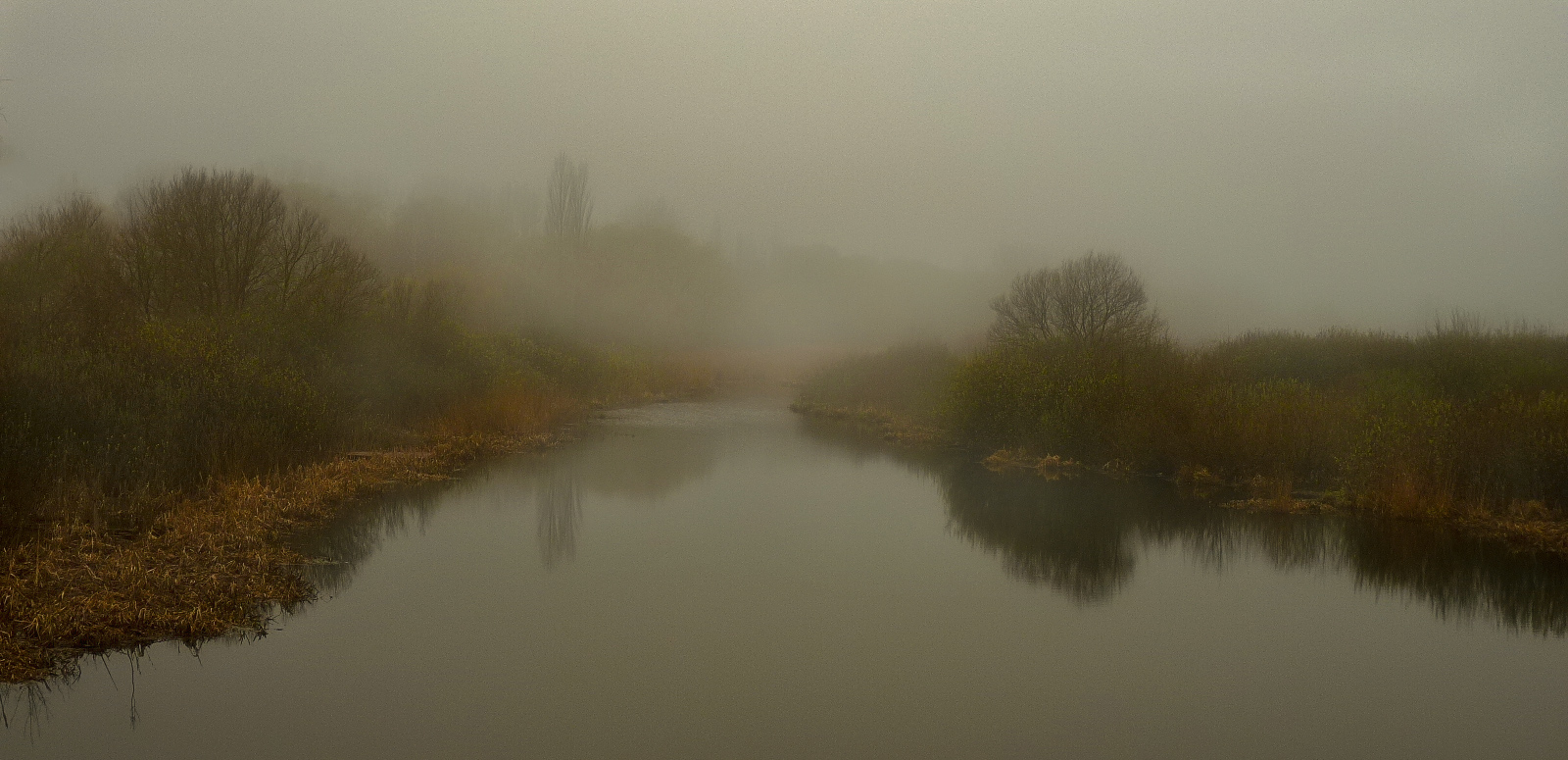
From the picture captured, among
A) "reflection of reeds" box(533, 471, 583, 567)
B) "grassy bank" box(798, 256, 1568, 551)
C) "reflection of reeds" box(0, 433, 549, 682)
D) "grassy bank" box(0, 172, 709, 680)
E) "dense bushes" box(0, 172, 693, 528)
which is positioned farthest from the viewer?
"grassy bank" box(798, 256, 1568, 551)

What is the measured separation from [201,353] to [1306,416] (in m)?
17.1

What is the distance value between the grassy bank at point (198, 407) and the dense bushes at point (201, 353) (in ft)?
0.14

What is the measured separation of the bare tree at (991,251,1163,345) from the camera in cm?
2461

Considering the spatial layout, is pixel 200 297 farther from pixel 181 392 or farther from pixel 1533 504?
pixel 1533 504

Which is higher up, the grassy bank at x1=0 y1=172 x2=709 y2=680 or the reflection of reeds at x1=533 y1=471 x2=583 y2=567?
the grassy bank at x1=0 y1=172 x2=709 y2=680

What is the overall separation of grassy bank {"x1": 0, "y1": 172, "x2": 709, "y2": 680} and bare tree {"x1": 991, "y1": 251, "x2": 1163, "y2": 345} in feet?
44.8

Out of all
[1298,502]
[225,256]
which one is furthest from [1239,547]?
[225,256]

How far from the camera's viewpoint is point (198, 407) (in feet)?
41.4

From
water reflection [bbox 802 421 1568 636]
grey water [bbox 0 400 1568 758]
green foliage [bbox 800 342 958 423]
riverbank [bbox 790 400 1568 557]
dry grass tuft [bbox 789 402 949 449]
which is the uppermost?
green foliage [bbox 800 342 958 423]

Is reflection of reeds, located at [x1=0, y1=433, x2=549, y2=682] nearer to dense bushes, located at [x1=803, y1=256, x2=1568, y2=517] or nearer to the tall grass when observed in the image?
dense bushes, located at [x1=803, y1=256, x2=1568, y2=517]

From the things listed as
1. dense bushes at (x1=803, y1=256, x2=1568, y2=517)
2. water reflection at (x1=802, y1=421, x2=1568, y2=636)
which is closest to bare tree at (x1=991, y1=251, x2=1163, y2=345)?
dense bushes at (x1=803, y1=256, x2=1568, y2=517)

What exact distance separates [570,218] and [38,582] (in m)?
43.5

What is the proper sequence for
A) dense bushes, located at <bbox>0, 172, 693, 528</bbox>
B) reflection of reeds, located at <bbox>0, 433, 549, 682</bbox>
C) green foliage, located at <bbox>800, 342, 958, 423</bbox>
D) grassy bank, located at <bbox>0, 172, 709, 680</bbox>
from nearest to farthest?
reflection of reeds, located at <bbox>0, 433, 549, 682</bbox> → grassy bank, located at <bbox>0, 172, 709, 680</bbox> → dense bushes, located at <bbox>0, 172, 693, 528</bbox> → green foliage, located at <bbox>800, 342, 958, 423</bbox>

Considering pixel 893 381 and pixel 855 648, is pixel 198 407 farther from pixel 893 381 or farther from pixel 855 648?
pixel 893 381
